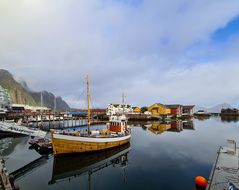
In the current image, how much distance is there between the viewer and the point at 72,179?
20.1m

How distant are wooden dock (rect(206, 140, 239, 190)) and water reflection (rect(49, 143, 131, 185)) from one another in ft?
36.7

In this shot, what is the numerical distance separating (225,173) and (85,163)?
16739mm

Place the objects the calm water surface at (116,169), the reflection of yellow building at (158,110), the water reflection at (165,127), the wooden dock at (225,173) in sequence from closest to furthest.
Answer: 1. the wooden dock at (225,173)
2. the calm water surface at (116,169)
3. the water reflection at (165,127)
4. the reflection of yellow building at (158,110)

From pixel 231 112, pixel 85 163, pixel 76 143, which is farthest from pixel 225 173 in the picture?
pixel 231 112

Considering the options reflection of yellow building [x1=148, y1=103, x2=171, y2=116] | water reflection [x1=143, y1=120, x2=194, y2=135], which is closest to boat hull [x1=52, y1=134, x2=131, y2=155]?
water reflection [x1=143, y1=120, x2=194, y2=135]

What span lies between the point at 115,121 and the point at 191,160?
647 inches

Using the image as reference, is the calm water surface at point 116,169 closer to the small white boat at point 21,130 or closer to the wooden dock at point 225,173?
the wooden dock at point 225,173

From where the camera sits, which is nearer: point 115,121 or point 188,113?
point 115,121

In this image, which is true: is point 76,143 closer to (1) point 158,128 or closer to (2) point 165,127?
(1) point 158,128

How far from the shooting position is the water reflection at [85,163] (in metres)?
21.5

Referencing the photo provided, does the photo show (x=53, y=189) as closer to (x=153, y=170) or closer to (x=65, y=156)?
(x=65, y=156)

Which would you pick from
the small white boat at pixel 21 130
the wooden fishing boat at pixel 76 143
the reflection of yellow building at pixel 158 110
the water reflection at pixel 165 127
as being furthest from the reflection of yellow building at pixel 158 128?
the reflection of yellow building at pixel 158 110

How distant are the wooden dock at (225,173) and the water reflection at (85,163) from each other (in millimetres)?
11176

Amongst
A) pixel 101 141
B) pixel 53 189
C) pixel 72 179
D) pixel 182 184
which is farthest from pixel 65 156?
pixel 182 184
